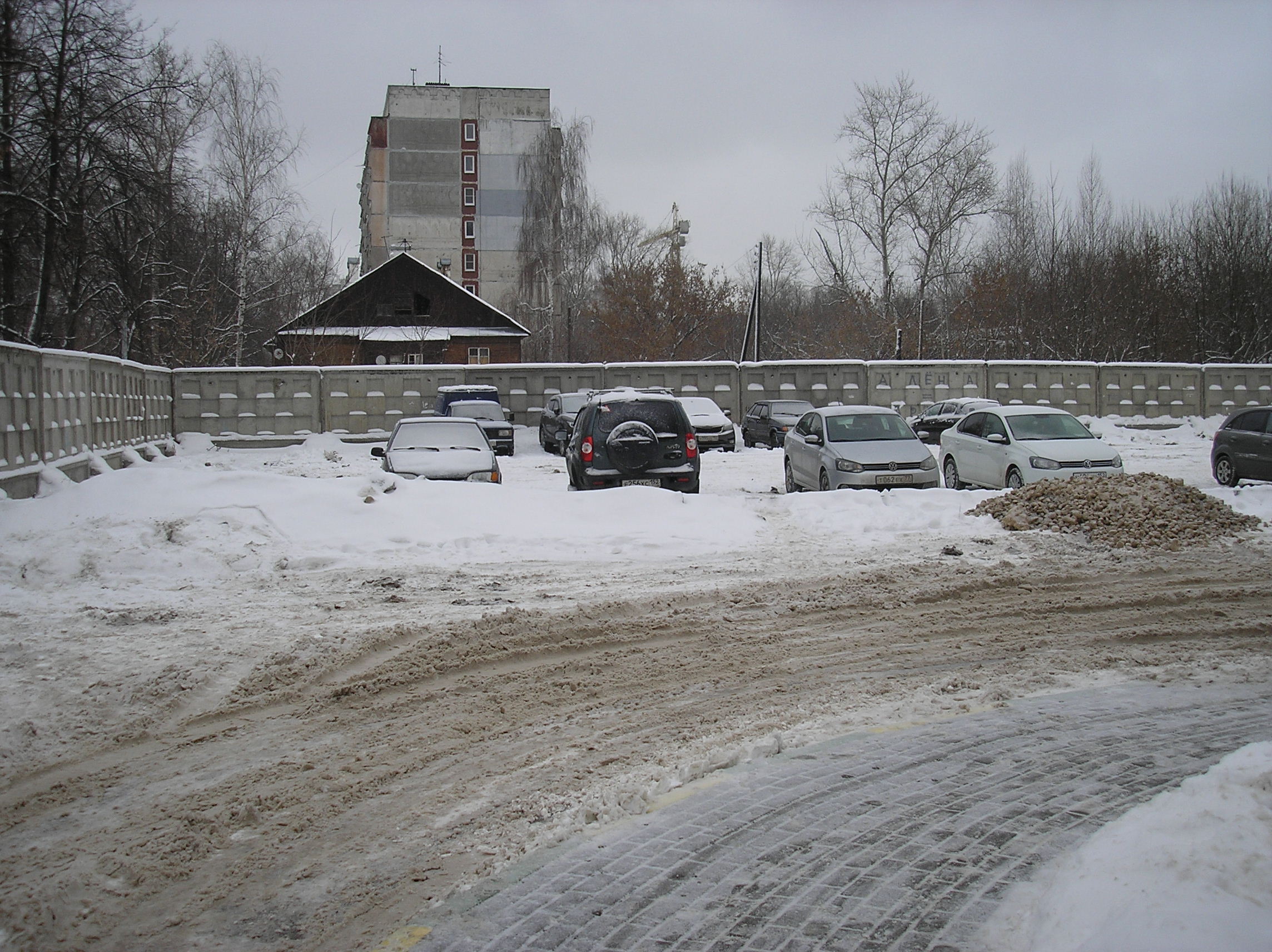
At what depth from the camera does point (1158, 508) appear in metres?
11.4

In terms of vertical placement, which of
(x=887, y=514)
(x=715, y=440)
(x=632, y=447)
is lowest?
(x=887, y=514)

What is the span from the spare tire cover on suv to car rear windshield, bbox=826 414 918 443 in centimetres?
316

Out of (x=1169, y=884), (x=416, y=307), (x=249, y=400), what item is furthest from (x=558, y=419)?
(x=416, y=307)

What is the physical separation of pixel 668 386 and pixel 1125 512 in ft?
69.6

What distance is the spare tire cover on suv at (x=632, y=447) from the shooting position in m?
13.9

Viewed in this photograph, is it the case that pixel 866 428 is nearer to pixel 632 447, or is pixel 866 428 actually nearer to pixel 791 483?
pixel 791 483

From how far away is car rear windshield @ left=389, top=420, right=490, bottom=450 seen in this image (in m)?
15.4

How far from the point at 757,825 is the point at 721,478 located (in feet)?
50.1

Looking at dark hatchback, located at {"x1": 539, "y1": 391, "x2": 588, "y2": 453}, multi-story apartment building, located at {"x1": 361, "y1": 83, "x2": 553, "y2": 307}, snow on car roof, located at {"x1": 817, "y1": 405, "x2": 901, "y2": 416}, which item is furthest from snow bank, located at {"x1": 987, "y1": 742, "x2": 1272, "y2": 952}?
multi-story apartment building, located at {"x1": 361, "y1": 83, "x2": 553, "y2": 307}

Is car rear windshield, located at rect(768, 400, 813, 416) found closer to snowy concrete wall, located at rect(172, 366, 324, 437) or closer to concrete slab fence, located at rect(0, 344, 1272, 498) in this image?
concrete slab fence, located at rect(0, 344, 1272, 498)

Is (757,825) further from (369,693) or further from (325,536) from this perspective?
(325,536)

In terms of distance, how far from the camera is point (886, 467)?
47.2 ft

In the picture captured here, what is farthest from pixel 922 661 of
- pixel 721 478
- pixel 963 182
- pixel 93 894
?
pixel 963 182

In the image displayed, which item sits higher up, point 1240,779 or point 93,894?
point 1240,779
